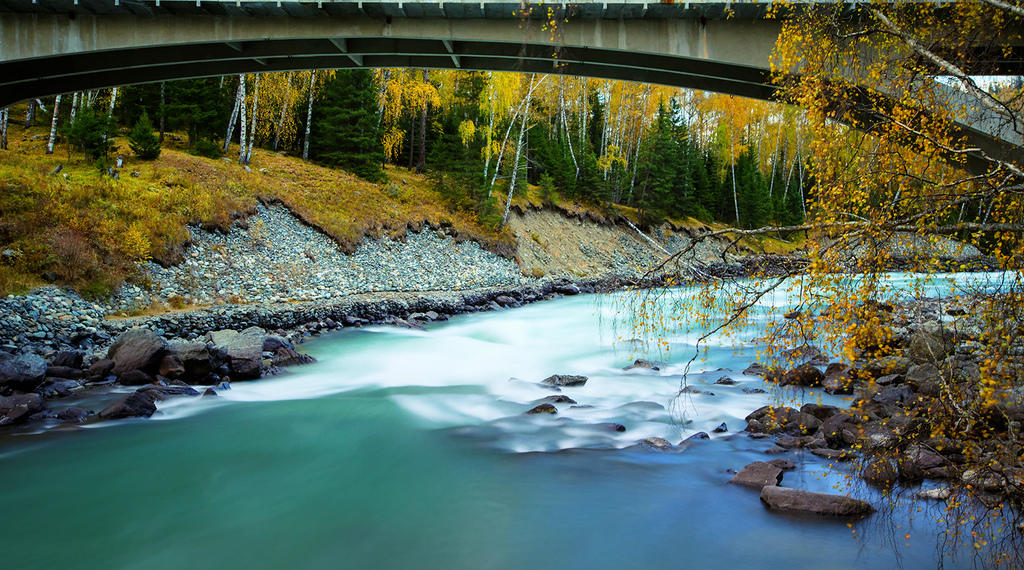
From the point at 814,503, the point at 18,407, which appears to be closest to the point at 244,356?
the point at 18,407

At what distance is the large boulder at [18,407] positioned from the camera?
800cm

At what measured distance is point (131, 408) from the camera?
28.1 feet

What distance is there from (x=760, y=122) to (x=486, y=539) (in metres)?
55.7

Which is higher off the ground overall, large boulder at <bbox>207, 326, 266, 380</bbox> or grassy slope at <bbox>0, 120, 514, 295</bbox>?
grassy slope at <bbox>0, 120, 514, 295</bbox>

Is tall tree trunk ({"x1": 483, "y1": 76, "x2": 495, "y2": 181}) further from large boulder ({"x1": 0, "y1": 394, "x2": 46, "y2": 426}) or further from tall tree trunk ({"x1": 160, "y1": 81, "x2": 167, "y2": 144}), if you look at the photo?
large boulder ({"x1": 0, "y1": 394, "x2": 46, "y2": 426})

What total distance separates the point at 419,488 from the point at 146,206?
1442cm

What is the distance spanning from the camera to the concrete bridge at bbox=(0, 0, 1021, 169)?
10.8m

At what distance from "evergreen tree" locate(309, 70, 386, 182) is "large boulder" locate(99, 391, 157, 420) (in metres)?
19.5

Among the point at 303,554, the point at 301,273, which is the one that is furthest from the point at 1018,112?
the point at 301,273

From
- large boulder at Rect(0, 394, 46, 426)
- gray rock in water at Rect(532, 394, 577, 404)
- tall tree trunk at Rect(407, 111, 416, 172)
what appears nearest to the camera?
large boulder at Rect(0, 394, 46, 426)

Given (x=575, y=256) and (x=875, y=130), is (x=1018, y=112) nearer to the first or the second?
(x=875, y=130)

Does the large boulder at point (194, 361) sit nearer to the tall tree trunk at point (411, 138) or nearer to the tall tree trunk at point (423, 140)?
the tall tree trunk at point (423, 140)

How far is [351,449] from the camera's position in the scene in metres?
8.26

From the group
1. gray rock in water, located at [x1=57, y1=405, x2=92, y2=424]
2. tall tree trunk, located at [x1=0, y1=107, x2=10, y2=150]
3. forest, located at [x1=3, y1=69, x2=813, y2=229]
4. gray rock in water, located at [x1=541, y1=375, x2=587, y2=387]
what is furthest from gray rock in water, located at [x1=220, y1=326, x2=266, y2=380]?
tall tree trunk, located at [x1=0, y1=107, x2=10, y2=150]
